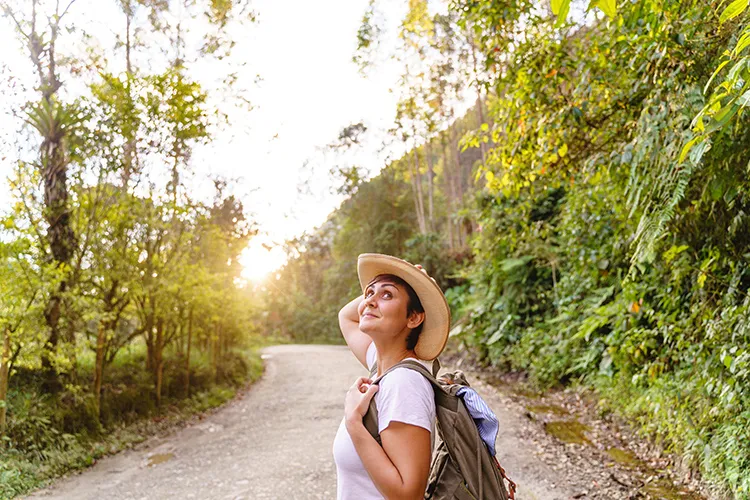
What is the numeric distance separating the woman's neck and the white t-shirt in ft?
0.63

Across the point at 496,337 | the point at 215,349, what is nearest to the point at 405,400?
the point at 496,337

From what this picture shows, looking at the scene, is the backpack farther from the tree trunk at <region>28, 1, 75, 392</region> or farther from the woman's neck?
the tree trunk at <region>28, 1, 75, 392</region>

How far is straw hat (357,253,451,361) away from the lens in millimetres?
2004

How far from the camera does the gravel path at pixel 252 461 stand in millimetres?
5438

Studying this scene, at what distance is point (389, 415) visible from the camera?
168cm

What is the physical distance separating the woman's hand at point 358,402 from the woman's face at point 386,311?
0.22m

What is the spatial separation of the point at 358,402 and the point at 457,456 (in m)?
0.34

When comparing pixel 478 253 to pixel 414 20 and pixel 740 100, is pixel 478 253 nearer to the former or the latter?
pixel 414 20

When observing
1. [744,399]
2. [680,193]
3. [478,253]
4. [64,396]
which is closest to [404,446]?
[680,193]

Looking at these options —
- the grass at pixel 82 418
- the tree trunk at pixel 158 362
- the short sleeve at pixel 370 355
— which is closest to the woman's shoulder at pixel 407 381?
the short sleeve at pixel 370 355

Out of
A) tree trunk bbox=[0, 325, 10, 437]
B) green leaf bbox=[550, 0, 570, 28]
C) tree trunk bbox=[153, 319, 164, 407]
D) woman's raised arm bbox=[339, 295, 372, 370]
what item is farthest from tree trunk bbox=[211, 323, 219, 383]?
green leaf bbox=[550, 0, 570, 28]

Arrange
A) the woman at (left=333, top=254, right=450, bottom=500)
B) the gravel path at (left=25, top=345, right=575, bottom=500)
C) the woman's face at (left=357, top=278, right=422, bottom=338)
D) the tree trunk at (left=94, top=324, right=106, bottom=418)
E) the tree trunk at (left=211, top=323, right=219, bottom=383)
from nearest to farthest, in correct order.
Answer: the woman at (left=333, top=254, right=450, bottom=500) < the woman's face at (left=357, top=278, right=422, bottom=338) < the gravel path at (left=25, top=345, right=575, bottom=500) < the tree trunk at (left=94, top=324, right=106, bottom=418) < the tree trunk at (left=211, top=323, right=219, bottom=383)

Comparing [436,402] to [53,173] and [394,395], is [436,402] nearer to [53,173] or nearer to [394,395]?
[394,395]

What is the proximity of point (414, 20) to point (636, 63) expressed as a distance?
15.0 metres
